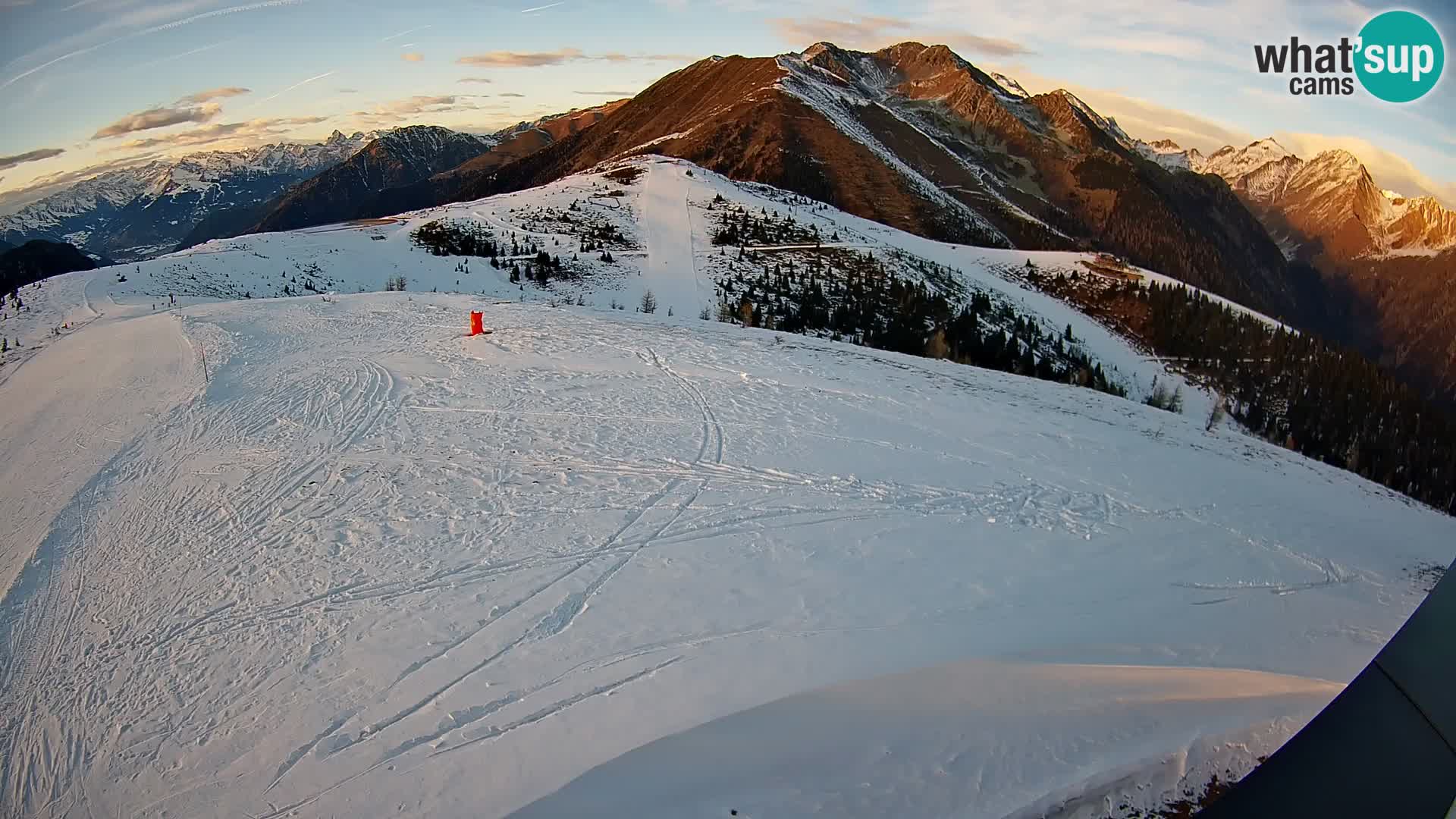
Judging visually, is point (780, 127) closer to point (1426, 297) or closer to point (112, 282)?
point (112, 282)

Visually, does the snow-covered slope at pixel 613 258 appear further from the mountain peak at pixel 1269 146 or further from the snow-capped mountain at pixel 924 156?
the snow-capped mountain at pixel 924 156

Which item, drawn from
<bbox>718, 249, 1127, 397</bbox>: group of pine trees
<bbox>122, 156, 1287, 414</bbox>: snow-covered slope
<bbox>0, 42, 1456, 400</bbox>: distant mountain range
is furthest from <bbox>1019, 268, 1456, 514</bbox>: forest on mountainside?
<bbox>718, 249, 1127, 397</bbox>: group of pine trees

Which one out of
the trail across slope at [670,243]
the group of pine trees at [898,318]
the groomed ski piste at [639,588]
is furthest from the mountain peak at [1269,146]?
the trail across slope at [670,243]

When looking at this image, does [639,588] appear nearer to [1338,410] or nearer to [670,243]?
[1338,410]

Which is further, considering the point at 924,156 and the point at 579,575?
the point at 924,156

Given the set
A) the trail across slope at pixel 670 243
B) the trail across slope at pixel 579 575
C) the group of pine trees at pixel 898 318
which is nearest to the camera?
the trail across slope at pixel 579 575

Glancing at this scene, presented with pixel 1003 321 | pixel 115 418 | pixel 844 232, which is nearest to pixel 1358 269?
pixel 115 418

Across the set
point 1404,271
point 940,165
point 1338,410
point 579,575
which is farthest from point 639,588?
point 940,165

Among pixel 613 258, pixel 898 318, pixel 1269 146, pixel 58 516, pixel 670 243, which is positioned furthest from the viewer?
pixel 670 243

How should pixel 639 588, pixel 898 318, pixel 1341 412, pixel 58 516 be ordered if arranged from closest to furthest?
pixel 1341 412, pixel 639 588, pixel 58 516, pixel 898 318

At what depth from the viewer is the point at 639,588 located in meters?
6.09

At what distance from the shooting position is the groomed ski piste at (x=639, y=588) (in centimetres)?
379

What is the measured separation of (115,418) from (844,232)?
36.8m

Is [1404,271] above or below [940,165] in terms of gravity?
below
